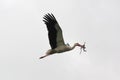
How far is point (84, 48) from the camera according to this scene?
87.1ft

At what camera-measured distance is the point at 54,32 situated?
82.1 feet

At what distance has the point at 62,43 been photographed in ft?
82.7

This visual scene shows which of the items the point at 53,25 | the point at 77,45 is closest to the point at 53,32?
the point at 53,25

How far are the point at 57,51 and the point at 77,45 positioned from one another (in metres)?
2.14

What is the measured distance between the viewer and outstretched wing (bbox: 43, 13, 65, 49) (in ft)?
82.0

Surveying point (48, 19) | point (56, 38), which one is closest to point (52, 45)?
point (56, 38)

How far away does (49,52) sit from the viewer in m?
24.9

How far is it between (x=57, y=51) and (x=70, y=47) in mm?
1136

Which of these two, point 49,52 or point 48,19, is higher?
point 48,19

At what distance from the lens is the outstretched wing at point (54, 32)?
25.0m

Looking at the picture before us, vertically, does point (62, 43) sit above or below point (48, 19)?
below

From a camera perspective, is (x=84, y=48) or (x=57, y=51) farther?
(x=84, y=48)

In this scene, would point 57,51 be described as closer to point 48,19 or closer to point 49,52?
point 49,52

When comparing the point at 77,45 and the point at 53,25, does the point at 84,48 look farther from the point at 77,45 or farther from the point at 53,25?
the point at 53,25
